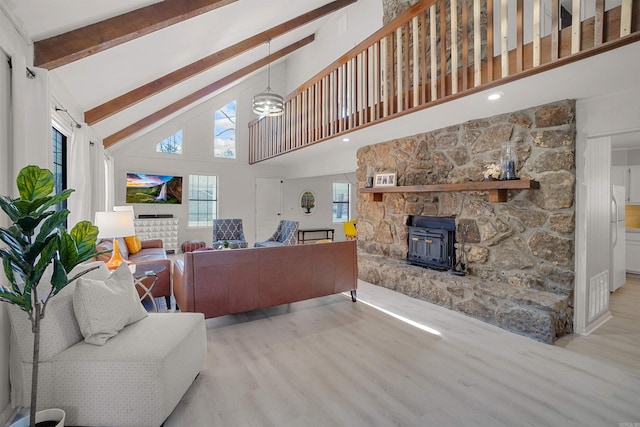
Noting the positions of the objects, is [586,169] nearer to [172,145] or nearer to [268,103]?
[268,103]

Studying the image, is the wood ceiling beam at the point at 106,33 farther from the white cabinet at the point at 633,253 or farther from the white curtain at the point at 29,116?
the white cabinet at the point at 633,253

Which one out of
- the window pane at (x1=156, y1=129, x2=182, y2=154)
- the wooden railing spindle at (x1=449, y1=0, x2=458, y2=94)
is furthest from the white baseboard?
the window pane at (x1=156, y1=129, x2=182, y2=154)

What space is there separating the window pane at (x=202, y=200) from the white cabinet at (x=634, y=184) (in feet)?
29.8

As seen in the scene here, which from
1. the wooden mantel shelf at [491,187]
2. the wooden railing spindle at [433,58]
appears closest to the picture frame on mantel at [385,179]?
the wooden mantel shelf at [491,187]

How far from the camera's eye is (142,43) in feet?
8.90

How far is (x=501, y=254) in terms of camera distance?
143 inches

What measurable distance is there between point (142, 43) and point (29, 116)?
1.17 m

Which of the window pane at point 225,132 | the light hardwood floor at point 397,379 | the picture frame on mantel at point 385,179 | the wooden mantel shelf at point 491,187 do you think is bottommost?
the light hardwood floor at point 397,379

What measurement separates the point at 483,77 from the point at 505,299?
2301 millimetres

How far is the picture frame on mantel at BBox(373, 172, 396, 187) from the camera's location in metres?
4.88

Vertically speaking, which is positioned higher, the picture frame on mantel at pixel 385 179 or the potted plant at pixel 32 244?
the picture frame on mantel at pixel 385 179

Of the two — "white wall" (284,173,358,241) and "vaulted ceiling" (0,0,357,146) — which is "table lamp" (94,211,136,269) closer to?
"vaulted ceiling" (0,0,357,146)

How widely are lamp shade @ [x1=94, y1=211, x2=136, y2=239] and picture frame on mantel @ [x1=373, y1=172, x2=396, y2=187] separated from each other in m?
3.63

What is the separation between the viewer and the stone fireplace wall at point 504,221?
3086 millimetres
